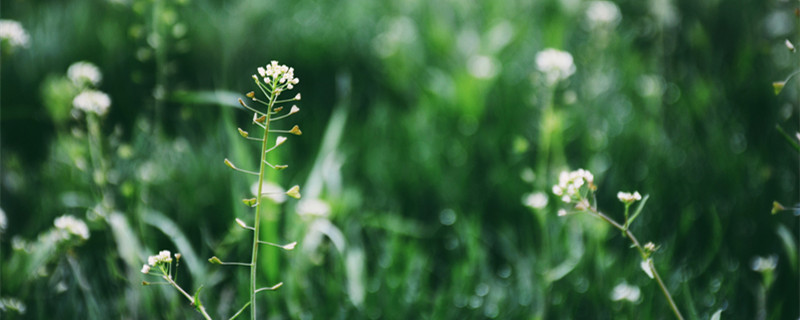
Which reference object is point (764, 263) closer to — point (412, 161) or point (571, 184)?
point (571, 184)

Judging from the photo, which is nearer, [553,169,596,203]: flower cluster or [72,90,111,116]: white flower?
[553,169,596,203]: flower cluster

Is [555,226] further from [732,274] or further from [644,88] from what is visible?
[644,88]

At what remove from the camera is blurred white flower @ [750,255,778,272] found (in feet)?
5.00

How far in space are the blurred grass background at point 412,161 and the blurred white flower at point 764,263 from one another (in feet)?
0.07

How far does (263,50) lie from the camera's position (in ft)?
8.24

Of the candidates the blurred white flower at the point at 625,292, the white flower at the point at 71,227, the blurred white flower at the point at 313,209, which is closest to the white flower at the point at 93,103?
the white flower at the point at 71,227

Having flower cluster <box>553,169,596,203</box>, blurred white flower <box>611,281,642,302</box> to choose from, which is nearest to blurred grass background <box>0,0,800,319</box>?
blurred white flower <box>611,281,642,302</box>

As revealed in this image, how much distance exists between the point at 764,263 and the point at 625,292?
1.14 ft

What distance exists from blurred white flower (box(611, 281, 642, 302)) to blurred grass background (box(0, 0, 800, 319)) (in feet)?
0.06

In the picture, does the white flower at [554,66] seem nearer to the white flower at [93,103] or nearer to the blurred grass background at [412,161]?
the blurred grass background at [412,161]

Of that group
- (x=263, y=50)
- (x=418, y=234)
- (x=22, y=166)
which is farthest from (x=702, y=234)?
(x=22, y=166)

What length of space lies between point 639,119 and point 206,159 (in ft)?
4.42

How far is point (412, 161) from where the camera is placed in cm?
208

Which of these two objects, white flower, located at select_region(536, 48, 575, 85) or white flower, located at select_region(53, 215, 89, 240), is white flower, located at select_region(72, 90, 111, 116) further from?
white flower, located at select_region(536, 48, 575, 85)
